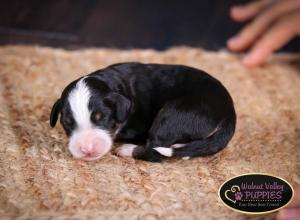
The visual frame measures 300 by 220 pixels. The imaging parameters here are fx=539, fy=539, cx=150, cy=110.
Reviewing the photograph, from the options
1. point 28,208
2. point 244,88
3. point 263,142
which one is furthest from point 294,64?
point 28,208

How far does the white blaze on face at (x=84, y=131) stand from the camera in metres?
2.24

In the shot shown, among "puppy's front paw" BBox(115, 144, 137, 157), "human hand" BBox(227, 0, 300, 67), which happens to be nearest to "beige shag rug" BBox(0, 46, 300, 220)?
"puppy's front paw" BBox(115, 144, 137, 157)

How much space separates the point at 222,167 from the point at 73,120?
2.29ft

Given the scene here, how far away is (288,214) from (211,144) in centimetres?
54

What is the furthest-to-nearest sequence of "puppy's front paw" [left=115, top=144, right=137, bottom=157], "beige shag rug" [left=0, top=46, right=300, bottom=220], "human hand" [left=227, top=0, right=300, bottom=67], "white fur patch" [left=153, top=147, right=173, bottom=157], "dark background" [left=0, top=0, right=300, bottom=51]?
"dark background" [left=0, top=0, right=300, bottom=51], "human hand" [left=227, top=0, right=300, bottom=67], "puppy's front paw" [left=115, top=144, right=137, bottom=157], "white fur patch" [left=153, top=147, right=173, bottom=157], "beige shag rug" [left=0, top=46, right=300, bottom=220]

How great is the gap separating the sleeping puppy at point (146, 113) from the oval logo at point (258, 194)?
41 centimetres

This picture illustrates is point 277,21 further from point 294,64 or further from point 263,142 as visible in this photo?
point 263,142

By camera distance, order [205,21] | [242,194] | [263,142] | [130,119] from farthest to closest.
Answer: [205,21]
[263,142]
[130,119]
[242,194]

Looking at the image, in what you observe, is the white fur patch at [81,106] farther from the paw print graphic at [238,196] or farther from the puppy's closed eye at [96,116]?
the paw print graphic at [238,196]

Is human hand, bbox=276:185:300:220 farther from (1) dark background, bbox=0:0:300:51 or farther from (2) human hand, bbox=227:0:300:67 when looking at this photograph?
(1) dark background, bbox=0:0:300:51

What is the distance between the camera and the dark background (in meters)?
4.08

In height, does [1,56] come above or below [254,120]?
above

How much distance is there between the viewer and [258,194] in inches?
77.8

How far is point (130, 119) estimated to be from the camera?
8.21 feet
